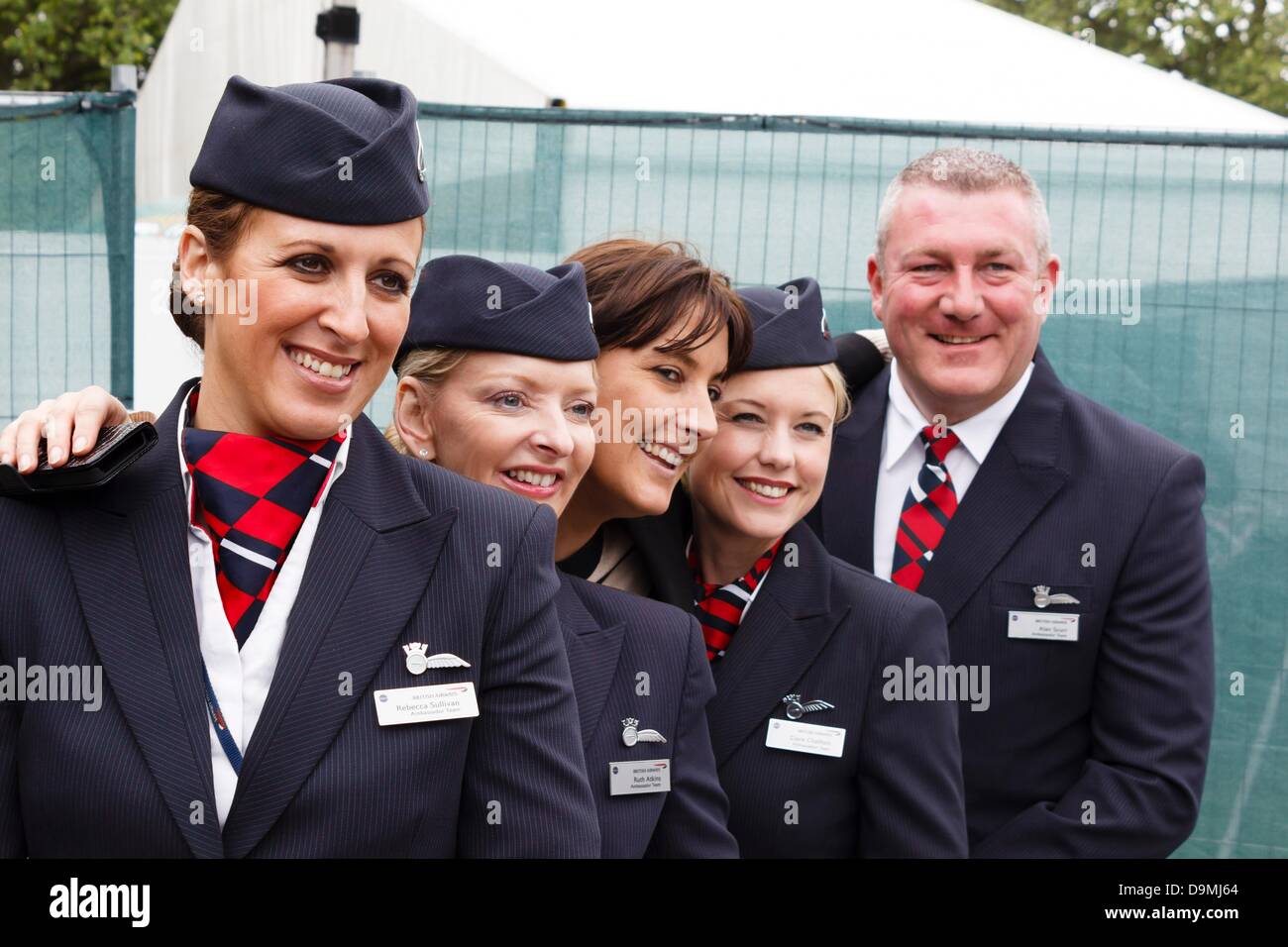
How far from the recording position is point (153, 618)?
205 cm

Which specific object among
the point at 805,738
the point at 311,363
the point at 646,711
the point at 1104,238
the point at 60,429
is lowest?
the point at 805,738

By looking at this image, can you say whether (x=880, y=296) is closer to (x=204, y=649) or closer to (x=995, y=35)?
(x=204, y=649)

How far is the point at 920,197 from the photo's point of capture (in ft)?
11.7

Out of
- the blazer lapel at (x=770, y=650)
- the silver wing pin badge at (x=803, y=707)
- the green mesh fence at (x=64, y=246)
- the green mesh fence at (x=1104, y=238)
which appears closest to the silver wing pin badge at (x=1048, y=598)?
the blazer lapel at (x=770, y=650)

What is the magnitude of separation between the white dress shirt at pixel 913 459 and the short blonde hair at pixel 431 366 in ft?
3.65

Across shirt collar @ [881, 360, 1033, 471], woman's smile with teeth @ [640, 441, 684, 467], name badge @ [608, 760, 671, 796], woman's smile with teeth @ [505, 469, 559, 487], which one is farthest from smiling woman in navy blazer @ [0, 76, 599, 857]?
shirt collar @ [881, 360, 1033, 471]

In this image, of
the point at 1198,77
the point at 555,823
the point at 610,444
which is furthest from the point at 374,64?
the point at 1198,77

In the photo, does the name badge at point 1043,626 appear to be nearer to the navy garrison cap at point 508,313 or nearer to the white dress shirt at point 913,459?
the white dress shirt at point 913,459

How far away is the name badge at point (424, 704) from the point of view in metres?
2.06

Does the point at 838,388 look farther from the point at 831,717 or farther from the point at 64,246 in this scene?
the point at 64,246

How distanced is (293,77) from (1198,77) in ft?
66.9

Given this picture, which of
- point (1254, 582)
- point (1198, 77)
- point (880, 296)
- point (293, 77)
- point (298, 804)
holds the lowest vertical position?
point (1254, 582)

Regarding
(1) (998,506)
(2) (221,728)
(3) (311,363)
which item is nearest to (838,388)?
(1) (998,506)

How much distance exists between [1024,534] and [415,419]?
138 centimetres
